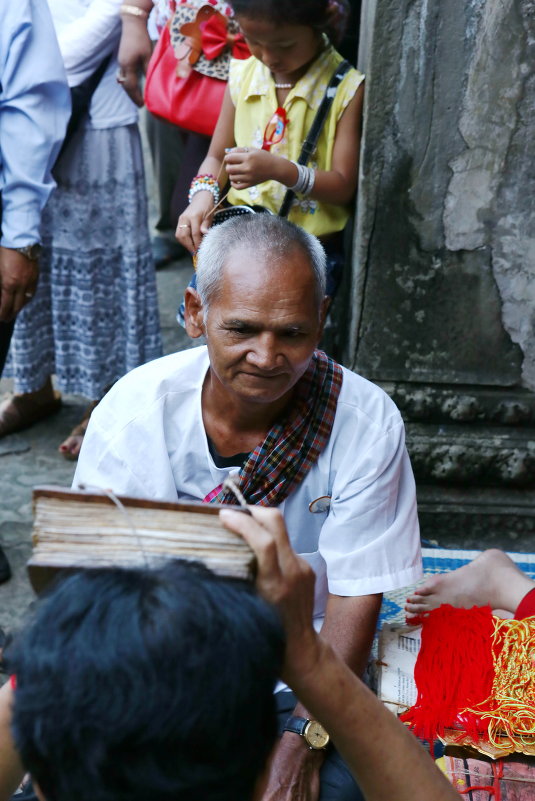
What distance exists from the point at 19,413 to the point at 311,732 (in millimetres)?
2521

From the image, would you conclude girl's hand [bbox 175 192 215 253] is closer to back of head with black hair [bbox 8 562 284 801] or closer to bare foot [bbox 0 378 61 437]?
bare foot [bbox 0 378 61 437]

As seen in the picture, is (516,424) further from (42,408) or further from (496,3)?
(42,408)

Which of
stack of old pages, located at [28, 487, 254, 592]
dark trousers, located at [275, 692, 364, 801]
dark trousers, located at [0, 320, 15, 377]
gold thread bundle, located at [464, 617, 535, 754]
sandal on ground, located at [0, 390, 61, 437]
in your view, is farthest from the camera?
sandal on ground, located at [0, 390, 61, 437]

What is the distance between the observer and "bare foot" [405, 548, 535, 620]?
2.59 meters

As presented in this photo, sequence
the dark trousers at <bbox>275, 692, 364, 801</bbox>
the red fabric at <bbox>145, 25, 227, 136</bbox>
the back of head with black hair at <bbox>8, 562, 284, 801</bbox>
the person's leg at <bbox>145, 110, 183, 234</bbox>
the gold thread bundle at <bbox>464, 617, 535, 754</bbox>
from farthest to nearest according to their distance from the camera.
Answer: the person's leg at <bbox>145, 110, 183, 234</bbox> → the red fabric at <bbox>145, 25, 227, 136</bbox> → the gold thread bundle at <bbox>464, 617, 535, 754</bbox> → the dark trousers at <bbox>275, 692, 364, 801</bbox> → the back of head with black hair at <bbox>8, 562, 284, 801</bbox>

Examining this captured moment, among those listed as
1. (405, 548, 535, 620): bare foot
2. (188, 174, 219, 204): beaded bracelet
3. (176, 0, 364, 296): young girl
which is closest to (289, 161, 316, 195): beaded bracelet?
(176, 0, 364, 296): young girl

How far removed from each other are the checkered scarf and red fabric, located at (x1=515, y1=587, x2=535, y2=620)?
94 centimetres

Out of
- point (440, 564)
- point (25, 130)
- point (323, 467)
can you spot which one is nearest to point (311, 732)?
point (323, 467)

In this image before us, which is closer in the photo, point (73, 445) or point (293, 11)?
point (293, 11)

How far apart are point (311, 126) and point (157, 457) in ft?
4.62

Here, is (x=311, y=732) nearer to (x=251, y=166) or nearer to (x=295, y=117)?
(x=251, y=166)

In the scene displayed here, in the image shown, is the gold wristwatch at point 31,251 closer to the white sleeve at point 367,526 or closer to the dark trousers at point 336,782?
the white sleeve at point 367,526

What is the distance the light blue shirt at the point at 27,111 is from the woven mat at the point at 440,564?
1635mm

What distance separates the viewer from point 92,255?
11.8 ft
